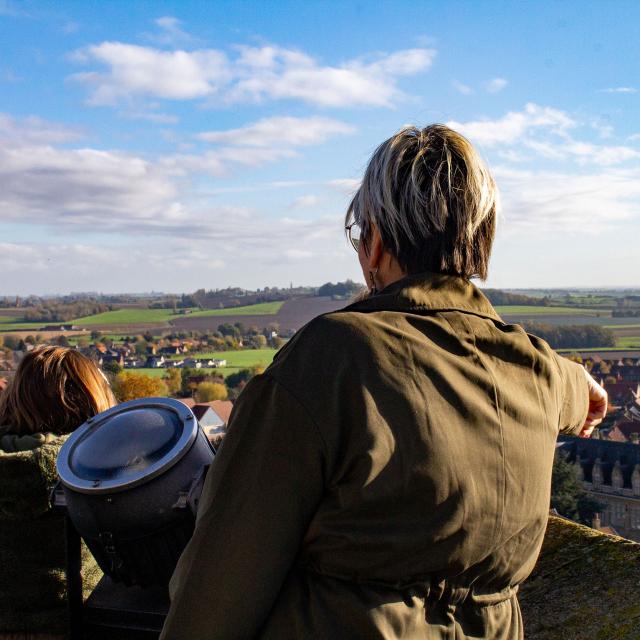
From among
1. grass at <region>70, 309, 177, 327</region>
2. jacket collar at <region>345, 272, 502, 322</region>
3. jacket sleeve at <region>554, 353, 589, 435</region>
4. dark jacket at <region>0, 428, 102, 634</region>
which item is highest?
jacket collar at <region>345, 272, 502, 322</region>

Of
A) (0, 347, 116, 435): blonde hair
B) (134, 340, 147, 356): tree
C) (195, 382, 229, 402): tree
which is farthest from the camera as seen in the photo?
(134, 340, 147, 356): tree

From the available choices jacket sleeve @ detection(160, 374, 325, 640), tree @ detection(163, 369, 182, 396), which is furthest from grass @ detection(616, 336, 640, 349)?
jacket sleeve @ detection(160, 374, 325, 640)

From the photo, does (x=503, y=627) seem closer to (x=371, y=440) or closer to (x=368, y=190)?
(x=371, y=440)

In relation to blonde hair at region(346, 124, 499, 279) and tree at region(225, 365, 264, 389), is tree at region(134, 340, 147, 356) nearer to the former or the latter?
tree at region(225, 365, 264, 389)

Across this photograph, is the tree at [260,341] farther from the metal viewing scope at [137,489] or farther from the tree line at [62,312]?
the metal viewing scope at [137,489]

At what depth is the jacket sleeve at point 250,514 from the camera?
57.8 inches

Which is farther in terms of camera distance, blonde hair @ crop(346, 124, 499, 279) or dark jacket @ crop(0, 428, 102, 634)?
dark jacket @ crop(0, 428, 102, 634)

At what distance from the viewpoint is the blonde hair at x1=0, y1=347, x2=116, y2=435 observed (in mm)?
3416

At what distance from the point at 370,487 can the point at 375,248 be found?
61 centimetres

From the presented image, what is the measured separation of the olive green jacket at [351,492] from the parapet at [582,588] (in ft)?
3.80

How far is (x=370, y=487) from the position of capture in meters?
1.49

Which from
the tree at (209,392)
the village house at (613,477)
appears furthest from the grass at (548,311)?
the village house at (613,477)

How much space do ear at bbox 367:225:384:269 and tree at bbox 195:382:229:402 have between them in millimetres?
55085

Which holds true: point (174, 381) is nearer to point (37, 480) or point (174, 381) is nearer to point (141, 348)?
point (141, 348)
